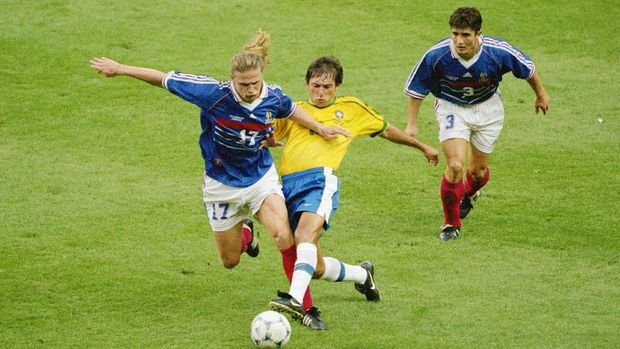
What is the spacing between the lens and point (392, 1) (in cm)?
1712

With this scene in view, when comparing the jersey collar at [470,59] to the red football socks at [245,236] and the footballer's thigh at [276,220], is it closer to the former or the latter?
the red football socks at [245,236]

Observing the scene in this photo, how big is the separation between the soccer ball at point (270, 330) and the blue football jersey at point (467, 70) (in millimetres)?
3828

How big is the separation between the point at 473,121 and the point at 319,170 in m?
2.77

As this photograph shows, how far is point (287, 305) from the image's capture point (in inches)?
299

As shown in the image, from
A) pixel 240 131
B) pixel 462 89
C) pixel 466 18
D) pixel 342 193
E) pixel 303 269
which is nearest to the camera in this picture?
pixel 303 269

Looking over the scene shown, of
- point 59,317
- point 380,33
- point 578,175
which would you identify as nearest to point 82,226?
point 59,317

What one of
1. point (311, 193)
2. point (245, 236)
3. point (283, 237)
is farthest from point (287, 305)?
point (245, 236)

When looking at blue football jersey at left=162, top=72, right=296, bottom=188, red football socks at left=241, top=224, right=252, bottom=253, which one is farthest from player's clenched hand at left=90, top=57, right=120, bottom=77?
red football socks at left=241, top=224, right=252, bottom=253

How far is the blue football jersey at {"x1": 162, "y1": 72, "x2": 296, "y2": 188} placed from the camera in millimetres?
8180

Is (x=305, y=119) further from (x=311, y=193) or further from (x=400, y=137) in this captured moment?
(x=400, y=137)

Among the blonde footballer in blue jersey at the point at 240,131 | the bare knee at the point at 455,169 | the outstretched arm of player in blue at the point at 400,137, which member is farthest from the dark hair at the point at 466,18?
the blonde footballer in blue jersey at the point at 240,131

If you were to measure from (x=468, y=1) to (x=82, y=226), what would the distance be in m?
8.61

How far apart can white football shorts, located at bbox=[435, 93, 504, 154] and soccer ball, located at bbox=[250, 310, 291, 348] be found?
12.4ft

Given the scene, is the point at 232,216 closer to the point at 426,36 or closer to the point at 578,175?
the point at 578,175
